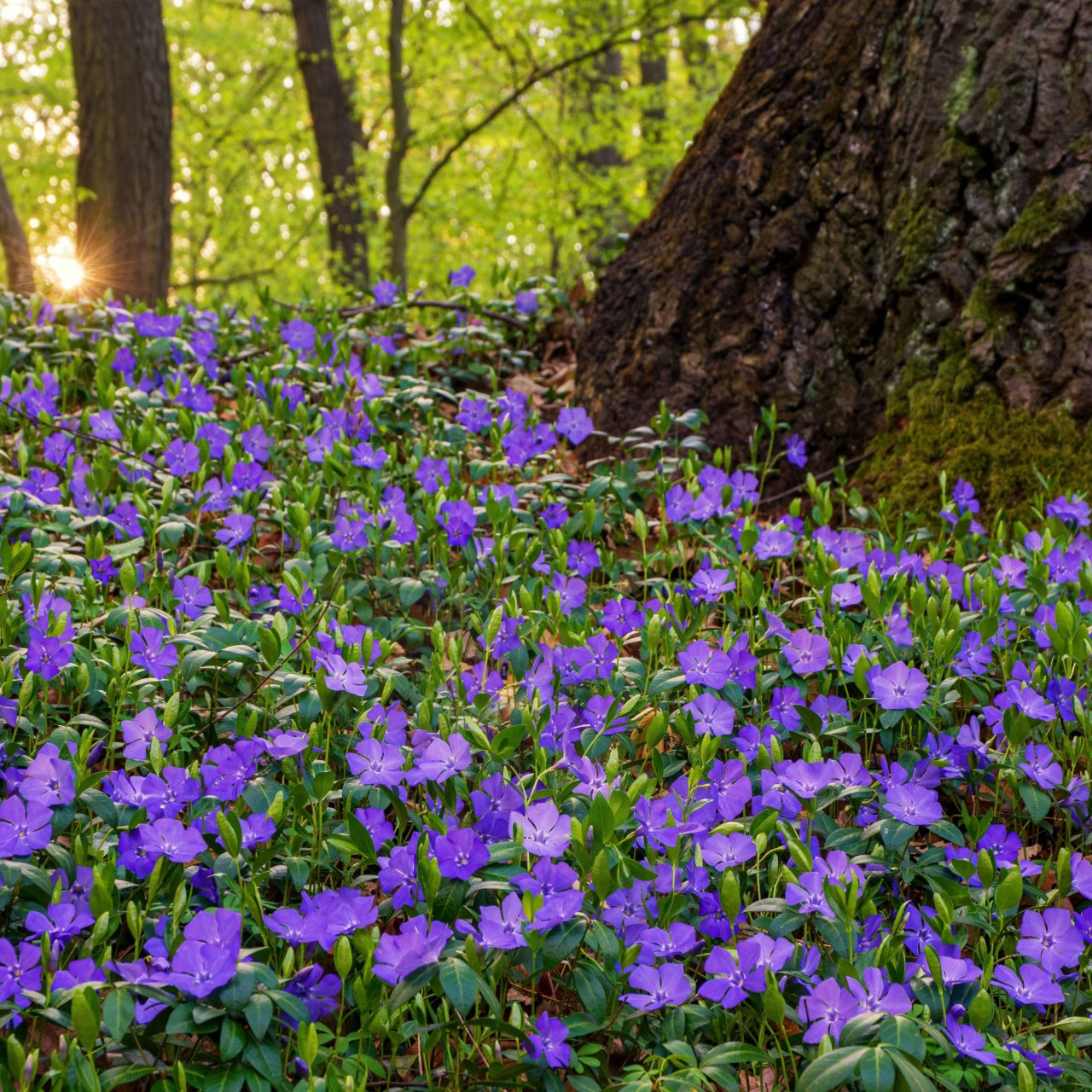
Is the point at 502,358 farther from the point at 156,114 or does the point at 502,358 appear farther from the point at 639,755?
the point at 156,114

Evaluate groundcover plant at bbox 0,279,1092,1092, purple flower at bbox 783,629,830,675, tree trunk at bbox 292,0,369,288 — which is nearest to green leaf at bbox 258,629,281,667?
groundcover plant at bbox 0,279,1092,1092

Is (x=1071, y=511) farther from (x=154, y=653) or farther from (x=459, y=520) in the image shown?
(x=154, y=653)

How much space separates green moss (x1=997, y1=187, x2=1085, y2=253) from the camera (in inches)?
124

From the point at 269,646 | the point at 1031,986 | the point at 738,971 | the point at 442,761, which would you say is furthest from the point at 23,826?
the point at 1031,986

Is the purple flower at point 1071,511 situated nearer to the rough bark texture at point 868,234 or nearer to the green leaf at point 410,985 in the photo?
the rough bark texture at point 868,234

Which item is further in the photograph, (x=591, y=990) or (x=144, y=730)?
(x=144, y=730)

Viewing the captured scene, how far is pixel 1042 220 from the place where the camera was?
126 inches

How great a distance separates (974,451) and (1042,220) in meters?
0.74

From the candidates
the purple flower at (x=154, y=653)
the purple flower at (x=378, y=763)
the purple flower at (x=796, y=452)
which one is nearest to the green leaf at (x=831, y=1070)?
the purple flower at (x=378, y=763)

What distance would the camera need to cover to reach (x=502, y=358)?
4.74 meters

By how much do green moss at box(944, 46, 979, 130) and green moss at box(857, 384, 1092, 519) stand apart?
815 millimetres

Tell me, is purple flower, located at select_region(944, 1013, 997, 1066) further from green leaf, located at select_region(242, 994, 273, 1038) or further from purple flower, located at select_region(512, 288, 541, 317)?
purple flower, located at select_region(512, 288, 541, 317)

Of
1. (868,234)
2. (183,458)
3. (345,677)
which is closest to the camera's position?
(345,677)

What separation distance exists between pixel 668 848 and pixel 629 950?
0.23 meters
